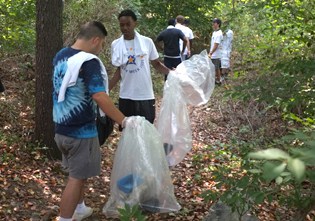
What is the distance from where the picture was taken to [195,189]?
4.15m

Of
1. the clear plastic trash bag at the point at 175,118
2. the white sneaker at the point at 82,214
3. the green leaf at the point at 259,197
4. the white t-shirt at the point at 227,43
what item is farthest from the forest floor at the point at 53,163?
the white t-shirt at the point at 227,43

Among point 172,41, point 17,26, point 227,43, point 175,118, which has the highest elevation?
point 17,26

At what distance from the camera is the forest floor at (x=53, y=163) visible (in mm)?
3480

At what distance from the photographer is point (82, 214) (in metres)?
3.25

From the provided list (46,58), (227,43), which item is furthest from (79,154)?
(227,43)

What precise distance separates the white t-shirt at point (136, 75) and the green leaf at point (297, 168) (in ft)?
10.4

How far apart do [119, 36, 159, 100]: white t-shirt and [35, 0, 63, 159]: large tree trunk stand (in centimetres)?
79

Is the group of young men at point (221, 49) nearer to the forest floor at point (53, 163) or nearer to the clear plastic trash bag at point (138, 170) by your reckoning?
the forest floor at point (53, 163)

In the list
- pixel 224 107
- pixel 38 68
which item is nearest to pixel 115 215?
pixel 38 68

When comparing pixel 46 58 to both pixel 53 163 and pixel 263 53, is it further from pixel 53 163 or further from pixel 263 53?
pixel 263 53

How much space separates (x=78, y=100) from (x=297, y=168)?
2.12 metres

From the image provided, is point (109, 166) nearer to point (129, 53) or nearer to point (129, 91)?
point (129, 91)

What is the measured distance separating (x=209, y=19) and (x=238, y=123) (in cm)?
787

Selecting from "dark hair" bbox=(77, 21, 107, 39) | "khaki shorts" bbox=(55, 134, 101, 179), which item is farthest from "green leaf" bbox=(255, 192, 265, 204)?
"dark hair" bbox=(77, 21, 107, 39)
